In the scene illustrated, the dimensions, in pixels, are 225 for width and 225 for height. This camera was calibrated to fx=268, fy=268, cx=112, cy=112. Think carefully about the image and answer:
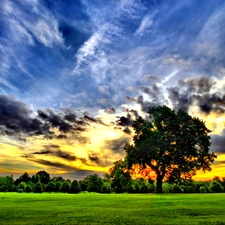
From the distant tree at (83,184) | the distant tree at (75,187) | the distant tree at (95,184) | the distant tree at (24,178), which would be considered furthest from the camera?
the distant tree at (24,178)

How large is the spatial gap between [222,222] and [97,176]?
302ft

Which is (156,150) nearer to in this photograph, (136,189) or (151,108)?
(151,108)

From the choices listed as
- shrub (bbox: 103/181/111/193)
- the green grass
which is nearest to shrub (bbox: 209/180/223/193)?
shrub (bbox: 103/181/111/193)

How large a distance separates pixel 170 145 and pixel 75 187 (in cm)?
5853

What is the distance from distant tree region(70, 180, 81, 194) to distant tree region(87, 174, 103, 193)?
182 inches

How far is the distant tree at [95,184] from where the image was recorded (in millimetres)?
99812

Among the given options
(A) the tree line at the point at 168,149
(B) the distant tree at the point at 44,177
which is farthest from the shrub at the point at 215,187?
(B) the distant tree at the point at 44,177

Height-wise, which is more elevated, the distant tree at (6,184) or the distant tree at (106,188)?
the distant tree at (6,184)

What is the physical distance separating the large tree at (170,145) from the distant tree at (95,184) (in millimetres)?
51865

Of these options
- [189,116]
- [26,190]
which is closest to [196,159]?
[189,116]

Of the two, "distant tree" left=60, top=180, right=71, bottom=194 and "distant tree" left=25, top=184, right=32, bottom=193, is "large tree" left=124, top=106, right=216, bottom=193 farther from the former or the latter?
"distant tree" left=25, top=184, right=32, bottom=193

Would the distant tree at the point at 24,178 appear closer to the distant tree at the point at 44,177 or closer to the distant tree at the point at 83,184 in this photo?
the distant tree at the point at 44,177

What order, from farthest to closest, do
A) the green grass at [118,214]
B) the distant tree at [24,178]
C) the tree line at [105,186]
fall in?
the distant tree at [24,178], the tree line at [105,186], the green grass at [118,214]

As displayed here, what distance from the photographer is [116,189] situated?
8669 cm
